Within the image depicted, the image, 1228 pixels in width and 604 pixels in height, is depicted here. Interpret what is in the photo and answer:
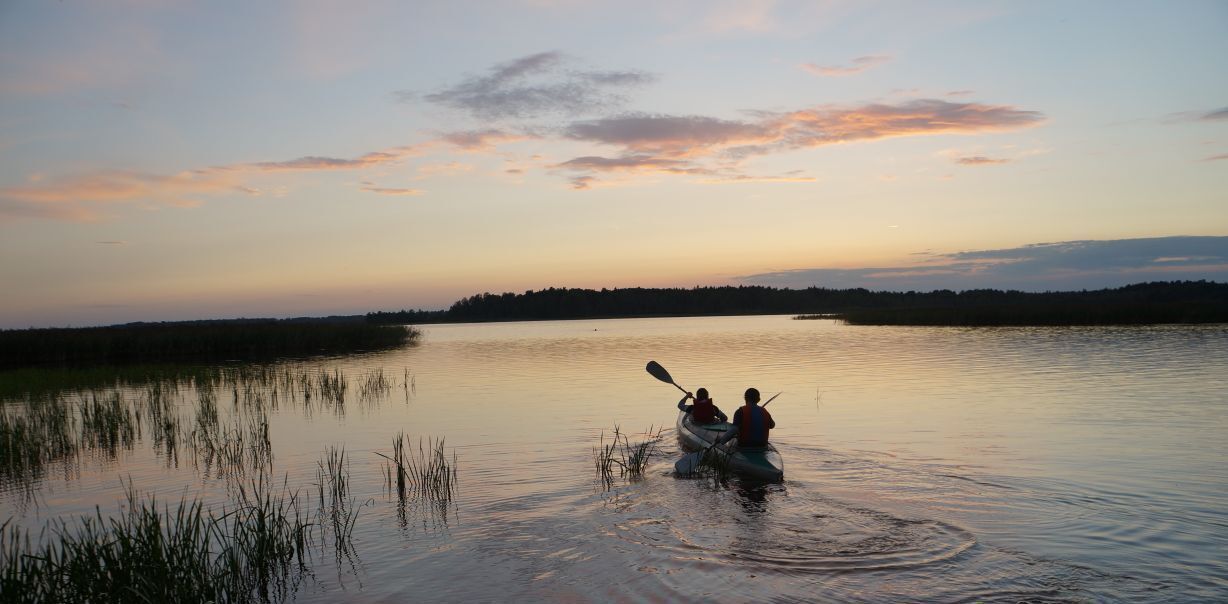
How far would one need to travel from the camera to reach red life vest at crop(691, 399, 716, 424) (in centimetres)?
1473

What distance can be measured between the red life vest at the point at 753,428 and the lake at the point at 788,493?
2.52ft

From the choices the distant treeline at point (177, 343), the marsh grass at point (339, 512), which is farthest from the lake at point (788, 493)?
the distant treeline at point (177, 343)

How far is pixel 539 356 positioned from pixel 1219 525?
34.8 metres

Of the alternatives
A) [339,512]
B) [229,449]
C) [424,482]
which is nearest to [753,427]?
[424,482]

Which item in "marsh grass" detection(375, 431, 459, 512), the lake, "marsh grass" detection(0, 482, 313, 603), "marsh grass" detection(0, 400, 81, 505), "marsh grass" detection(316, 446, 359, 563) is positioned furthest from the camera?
"marsh grass" detection(0, 400, 81, 505)

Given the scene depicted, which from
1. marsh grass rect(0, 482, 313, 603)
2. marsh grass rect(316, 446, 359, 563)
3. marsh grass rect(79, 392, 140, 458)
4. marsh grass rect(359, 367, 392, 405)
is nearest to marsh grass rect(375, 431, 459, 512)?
marsh grass rect(316, 446, 359, 563)

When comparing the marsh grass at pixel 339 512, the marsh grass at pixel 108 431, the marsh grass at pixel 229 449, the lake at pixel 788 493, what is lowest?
the lake at pixel 788 493

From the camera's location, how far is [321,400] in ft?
73.8

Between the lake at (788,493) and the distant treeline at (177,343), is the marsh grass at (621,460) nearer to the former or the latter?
the lake at (788,493)

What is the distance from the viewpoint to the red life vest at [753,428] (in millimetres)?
12203

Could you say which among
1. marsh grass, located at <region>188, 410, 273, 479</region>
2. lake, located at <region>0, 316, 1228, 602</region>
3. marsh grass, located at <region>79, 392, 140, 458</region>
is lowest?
lake, located at <region>0, 316, 1228, 602</region>

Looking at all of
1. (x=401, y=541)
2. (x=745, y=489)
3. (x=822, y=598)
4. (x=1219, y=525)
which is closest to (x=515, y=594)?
(x=401, y=541)

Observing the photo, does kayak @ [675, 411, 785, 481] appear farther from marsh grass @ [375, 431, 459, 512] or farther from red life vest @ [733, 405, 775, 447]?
marsh grass @ [375, 431, 459, 512]

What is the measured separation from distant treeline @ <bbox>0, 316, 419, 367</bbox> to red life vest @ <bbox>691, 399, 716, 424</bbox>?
3184cm
